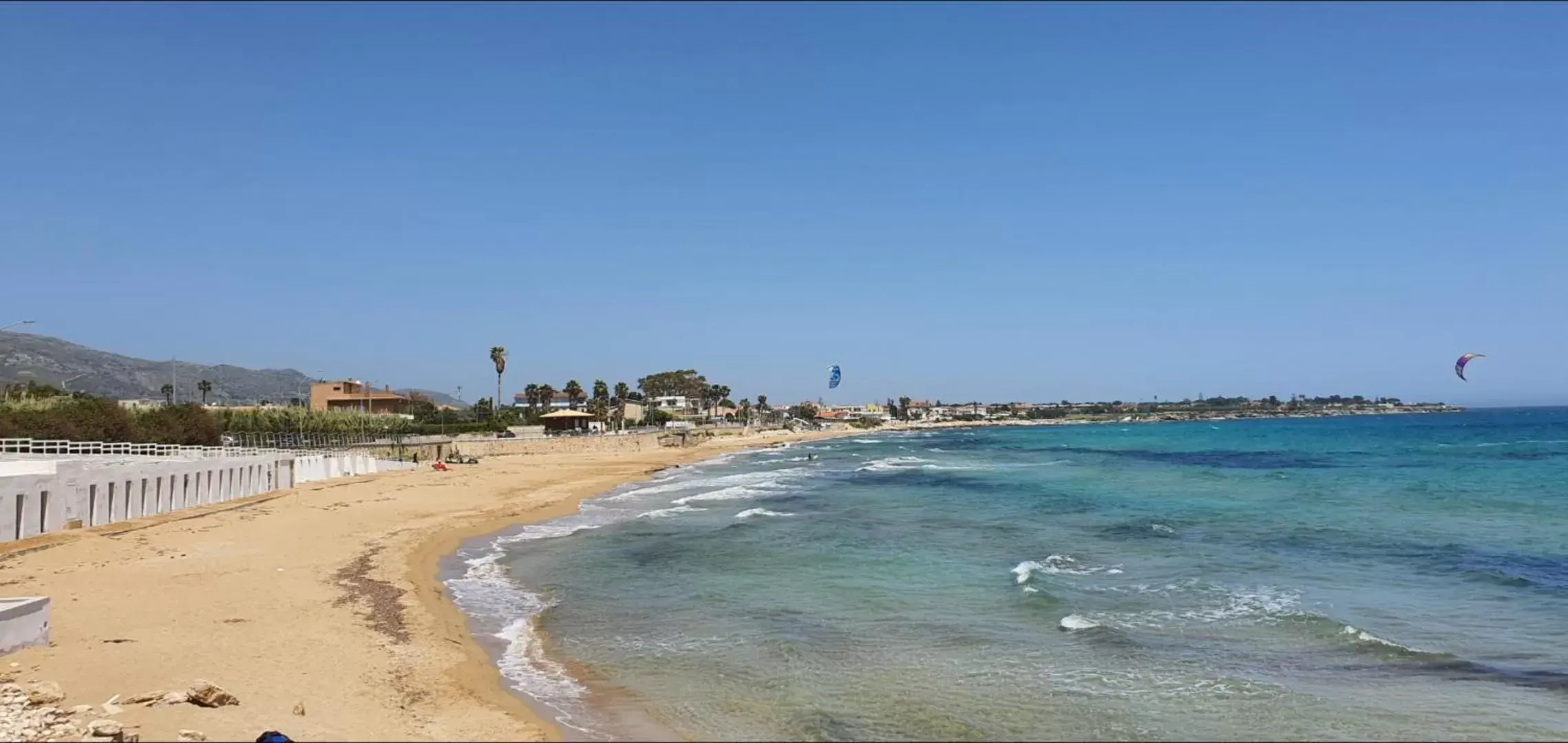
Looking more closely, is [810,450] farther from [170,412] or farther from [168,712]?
[168,712]

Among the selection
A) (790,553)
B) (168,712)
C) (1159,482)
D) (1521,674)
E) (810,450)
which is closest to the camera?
(168,712)

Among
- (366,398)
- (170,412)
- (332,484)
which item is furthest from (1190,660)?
(366,398)

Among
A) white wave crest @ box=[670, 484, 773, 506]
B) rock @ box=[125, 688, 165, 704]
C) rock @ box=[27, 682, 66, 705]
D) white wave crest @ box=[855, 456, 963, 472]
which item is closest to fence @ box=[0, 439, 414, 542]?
rock @ box=[27, 682, 66, 705]

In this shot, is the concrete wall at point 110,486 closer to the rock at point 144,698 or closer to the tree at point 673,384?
the rock at point 144,698

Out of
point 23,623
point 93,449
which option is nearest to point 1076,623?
point 23,623

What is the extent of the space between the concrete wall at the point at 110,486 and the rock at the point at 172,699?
13101mm

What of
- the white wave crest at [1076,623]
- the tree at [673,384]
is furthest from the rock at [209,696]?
the tree at [673,384]

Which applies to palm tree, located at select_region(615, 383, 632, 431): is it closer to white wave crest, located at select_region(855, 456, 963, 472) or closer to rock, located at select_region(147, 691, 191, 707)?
white wave crest, located at select_region(855, 456, 963, 472)

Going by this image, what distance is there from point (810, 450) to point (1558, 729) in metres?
77.6

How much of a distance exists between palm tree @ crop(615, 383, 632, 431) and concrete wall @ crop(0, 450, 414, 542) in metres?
74.2

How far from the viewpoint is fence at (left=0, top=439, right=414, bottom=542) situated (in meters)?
18.7

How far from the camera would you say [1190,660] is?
39.0 ft

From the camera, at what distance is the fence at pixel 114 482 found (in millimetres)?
18719

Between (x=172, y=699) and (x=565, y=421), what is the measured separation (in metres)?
83.7
